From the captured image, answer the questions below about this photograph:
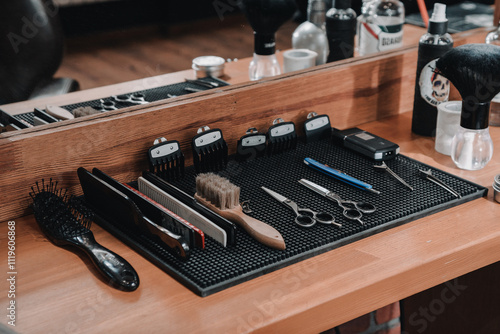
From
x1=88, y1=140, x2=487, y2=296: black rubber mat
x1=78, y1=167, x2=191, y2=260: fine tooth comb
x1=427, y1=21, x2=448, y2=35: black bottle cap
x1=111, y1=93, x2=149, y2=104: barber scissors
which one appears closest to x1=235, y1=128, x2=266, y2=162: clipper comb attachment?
x1=88, y1=140, x2=487, y2=296: black rubber mat

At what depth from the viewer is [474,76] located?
126 cm

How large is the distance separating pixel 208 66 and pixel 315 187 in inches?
14.2

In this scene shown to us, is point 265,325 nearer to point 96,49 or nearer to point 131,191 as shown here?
point 131,191

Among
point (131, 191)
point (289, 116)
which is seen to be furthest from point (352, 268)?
point (289, 116)

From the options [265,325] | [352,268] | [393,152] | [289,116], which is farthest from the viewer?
[289,116]

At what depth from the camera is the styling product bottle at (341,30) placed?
1558 millimetres

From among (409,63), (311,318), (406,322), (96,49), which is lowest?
(406,322)

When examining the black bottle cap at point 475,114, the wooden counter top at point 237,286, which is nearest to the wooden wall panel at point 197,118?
the wooden counter top at point 237,286

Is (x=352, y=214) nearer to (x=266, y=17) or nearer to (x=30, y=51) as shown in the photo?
(x=266, y=17)

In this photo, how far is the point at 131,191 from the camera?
117 cm

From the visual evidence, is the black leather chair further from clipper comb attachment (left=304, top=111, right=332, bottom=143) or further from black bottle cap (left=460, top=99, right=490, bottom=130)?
black bottle cap (left=460, top=99, right=490, bottom=130)

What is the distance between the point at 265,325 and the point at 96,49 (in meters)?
0.61

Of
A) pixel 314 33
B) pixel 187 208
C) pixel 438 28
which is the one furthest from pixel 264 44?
pixel 187 208

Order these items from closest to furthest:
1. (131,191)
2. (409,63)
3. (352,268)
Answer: (352,268), (131,191), (409,63)
